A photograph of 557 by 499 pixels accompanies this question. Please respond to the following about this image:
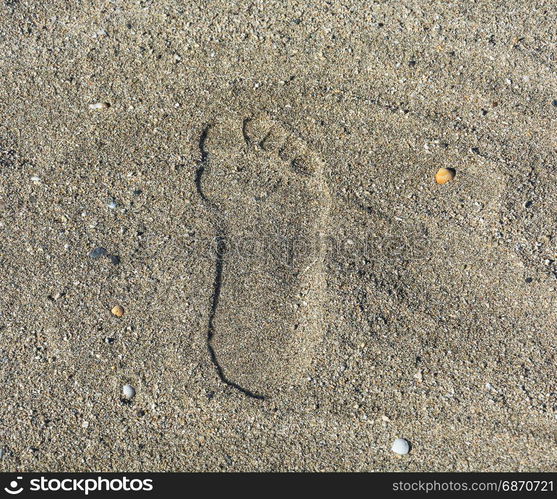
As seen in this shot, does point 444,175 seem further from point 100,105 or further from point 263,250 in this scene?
point 100,105

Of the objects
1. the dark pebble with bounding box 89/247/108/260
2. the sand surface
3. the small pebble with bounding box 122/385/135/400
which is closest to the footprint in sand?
the sand surface

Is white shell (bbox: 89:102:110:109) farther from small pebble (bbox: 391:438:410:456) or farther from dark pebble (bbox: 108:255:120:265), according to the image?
small pebble (bbox: 391:438:410:456)

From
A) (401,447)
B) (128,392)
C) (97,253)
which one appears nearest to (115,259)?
(97,253)

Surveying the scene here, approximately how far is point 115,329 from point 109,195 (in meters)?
0.59

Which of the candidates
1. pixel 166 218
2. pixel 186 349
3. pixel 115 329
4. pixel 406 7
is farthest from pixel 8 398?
pixel 406 7

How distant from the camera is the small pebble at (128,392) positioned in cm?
264

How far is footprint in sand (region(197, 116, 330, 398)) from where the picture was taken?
2.74m

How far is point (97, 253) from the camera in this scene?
2943 mm

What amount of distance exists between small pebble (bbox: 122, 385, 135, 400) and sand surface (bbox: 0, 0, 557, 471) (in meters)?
0.02

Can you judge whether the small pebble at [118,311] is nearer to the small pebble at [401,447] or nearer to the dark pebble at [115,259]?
the dark pebble at [115,259]

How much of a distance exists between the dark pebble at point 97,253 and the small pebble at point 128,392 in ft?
1.78

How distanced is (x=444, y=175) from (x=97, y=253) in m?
1.39

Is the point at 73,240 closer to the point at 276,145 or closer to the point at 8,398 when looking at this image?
the point at 8,398

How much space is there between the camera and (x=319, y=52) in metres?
3.54
